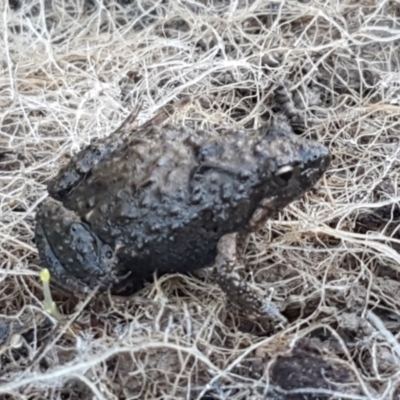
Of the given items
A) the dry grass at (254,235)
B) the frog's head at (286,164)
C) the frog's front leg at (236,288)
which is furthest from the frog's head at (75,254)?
the frog's head at (286,164)

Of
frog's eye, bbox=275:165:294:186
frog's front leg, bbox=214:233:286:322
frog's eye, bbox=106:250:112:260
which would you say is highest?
frog's eye, bbox=275:165:294:186

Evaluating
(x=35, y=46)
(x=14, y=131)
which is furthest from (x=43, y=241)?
(x=35, y=46)

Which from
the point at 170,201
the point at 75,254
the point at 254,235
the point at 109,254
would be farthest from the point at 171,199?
the point at 254,235

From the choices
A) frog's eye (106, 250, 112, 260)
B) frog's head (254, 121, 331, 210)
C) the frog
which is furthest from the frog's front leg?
frog's eye (106, 250, 112, 260)

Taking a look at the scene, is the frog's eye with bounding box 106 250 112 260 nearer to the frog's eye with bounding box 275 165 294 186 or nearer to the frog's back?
the frog's back

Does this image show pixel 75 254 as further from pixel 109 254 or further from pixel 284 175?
pixel 284 175

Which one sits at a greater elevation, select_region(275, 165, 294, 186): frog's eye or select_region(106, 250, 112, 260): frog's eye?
select_region(275, 165, 294, 186): frog's eye

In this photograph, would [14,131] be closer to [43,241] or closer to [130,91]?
[130,91]

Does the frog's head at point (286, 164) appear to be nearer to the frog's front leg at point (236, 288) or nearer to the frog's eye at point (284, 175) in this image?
the frog's eye at point (284, 175)
